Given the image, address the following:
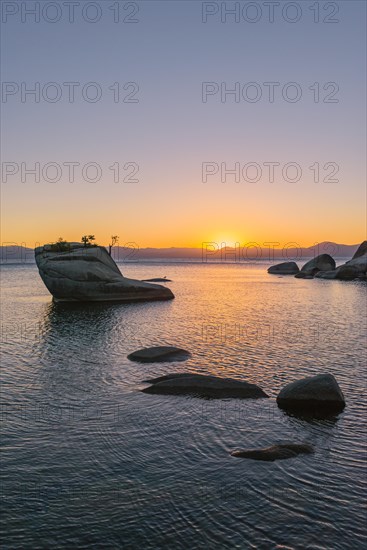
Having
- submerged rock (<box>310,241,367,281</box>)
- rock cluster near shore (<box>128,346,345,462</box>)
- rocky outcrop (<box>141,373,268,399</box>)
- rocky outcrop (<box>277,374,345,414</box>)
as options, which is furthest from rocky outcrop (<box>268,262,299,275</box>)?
rocky outcrop (<box>277,374,345,414</box>)

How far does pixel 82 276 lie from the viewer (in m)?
51.7

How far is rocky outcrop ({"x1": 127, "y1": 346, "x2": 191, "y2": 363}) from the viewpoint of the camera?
24.8 m

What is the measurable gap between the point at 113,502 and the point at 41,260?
46386 mm

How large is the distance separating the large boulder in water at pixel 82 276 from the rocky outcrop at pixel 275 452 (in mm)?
41021

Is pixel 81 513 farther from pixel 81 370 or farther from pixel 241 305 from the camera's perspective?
pixel 241 305

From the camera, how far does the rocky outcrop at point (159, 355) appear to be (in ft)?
81.5

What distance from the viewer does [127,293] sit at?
186 feet

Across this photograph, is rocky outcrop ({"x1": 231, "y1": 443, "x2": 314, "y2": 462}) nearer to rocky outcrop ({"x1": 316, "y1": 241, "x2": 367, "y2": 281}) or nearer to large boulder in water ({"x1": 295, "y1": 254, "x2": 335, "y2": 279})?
rocky outcrop ({"x1": 316, "y1": 241, "x2": 367, "y2": 281})

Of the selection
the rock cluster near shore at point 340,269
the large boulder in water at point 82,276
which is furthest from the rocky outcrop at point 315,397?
the rock cluster near shore at point 340,269

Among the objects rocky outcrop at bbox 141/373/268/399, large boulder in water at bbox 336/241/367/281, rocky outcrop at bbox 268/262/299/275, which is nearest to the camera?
rocky outcrop at bbox 141/373/268/399

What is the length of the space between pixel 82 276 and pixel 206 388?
35.4 m

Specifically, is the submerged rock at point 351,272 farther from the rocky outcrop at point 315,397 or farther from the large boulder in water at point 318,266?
the rocky outcrop at point 315,397

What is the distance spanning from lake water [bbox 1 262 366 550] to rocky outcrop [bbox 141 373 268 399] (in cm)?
56

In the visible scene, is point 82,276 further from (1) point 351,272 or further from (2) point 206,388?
(1) point 351,272
